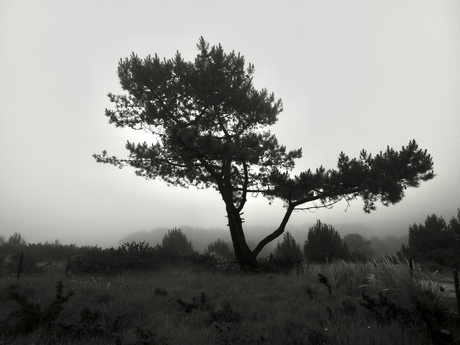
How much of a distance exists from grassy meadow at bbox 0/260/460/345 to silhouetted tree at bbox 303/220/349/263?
1382cm

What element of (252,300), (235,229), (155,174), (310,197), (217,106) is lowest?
(252,300)

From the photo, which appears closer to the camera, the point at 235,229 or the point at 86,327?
the point at 86,327

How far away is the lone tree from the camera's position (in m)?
10.3

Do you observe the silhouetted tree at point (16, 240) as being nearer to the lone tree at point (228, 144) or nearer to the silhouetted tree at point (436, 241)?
the lone tree at point (228, 144)

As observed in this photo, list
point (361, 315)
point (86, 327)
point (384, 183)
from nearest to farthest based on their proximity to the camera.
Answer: point (86, 327) → point (361, 315) → point (384, 183)

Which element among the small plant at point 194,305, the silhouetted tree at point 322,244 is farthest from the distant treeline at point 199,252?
the small plant at point 194,305

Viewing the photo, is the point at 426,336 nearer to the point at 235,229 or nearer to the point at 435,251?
the point at 235,229

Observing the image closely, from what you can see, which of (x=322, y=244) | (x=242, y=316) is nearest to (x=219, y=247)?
(x=322, y=244)

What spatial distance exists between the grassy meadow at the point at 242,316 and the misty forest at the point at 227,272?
29mm

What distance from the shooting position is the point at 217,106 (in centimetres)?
1172

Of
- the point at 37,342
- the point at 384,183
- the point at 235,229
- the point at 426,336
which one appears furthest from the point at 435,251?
the point at 37,342

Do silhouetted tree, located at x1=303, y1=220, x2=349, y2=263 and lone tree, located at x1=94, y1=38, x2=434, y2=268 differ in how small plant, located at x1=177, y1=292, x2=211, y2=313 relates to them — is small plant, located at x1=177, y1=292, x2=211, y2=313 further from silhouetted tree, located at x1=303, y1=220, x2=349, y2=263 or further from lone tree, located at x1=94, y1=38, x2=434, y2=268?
silhouetted tree, located at x1=303, y1=220, x2=349, y2=263

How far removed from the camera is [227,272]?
439 inches

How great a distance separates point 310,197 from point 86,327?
9853 millimetres
